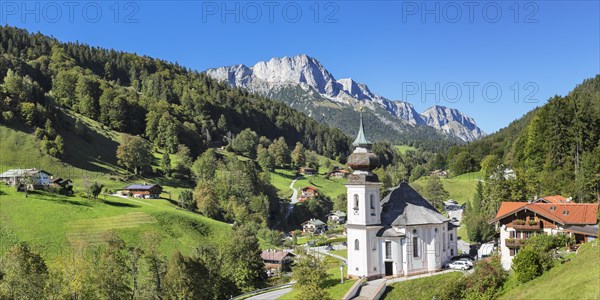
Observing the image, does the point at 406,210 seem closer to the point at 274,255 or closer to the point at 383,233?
the point at 383,233

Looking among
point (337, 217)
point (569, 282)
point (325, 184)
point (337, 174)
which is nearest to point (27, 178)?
point (337, 217)

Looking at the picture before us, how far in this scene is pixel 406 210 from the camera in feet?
167

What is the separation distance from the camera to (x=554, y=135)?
84.8 meters

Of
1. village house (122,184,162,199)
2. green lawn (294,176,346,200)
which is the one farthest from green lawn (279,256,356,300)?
green lawn (294,176,346,200)

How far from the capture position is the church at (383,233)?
48.9 meters

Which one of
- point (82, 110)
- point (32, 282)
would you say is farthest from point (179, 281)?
point (82, 110)

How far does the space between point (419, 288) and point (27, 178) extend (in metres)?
72.2

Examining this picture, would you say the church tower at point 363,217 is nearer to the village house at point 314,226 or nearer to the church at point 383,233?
the church at point 383,233

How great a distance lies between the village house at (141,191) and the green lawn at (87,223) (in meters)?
8.58

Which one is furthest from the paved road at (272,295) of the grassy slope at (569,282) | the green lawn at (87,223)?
the green lawn at (87,223)

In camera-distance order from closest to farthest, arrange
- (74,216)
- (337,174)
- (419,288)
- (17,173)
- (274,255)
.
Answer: (419,288) < (74,216) < (274,255) < (17,173) < (337,174)

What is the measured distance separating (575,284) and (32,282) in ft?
136

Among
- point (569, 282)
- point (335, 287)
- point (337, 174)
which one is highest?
point (337, 174)

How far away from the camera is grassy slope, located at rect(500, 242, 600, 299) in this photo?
2512 cm
